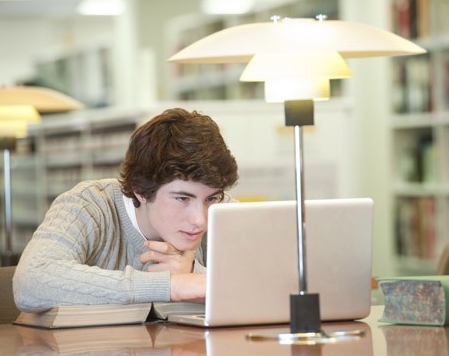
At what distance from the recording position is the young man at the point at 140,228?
91.0 inches

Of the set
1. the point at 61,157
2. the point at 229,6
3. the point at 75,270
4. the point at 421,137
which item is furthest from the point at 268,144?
the point at 75,270

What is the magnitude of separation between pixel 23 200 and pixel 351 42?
646 cm

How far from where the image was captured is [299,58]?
2.04 m

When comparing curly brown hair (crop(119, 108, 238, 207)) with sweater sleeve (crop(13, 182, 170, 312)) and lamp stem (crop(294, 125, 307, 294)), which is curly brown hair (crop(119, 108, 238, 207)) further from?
lamp stem (crop(294, 125, 307, 294))

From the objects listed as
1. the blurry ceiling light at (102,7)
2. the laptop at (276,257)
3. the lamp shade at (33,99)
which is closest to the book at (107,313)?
the laptop at (276,257)

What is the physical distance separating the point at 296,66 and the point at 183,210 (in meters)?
0.56

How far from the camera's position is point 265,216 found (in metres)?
2.06

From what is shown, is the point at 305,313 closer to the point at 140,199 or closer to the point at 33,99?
the point at 140,199

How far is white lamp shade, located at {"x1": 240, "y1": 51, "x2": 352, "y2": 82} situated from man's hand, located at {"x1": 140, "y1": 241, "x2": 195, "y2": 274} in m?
0.56

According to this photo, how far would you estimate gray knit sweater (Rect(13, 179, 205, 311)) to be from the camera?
2305 millimetres

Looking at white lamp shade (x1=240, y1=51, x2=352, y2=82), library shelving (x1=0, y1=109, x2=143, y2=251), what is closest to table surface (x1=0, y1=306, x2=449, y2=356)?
white lamp shade (x1=240, y1=51, x2=352, y2=82)

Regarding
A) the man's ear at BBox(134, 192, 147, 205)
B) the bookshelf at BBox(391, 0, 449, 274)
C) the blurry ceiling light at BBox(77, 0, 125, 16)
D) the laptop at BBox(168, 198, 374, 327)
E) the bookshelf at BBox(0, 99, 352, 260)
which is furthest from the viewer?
the blurry ceiling light at BBox(77, 0, 125, 16)

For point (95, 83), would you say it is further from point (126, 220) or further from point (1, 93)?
point (126, 220)

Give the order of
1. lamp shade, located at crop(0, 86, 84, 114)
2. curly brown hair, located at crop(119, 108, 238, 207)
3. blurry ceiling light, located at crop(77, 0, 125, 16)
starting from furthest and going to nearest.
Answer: blurry ceiling light, located at crop(77, 0, 125, 16)
lamp shade, located at crop(0, 86, 84, 114)
curly brown hair, located at crop(119, 108, 238, 207)
